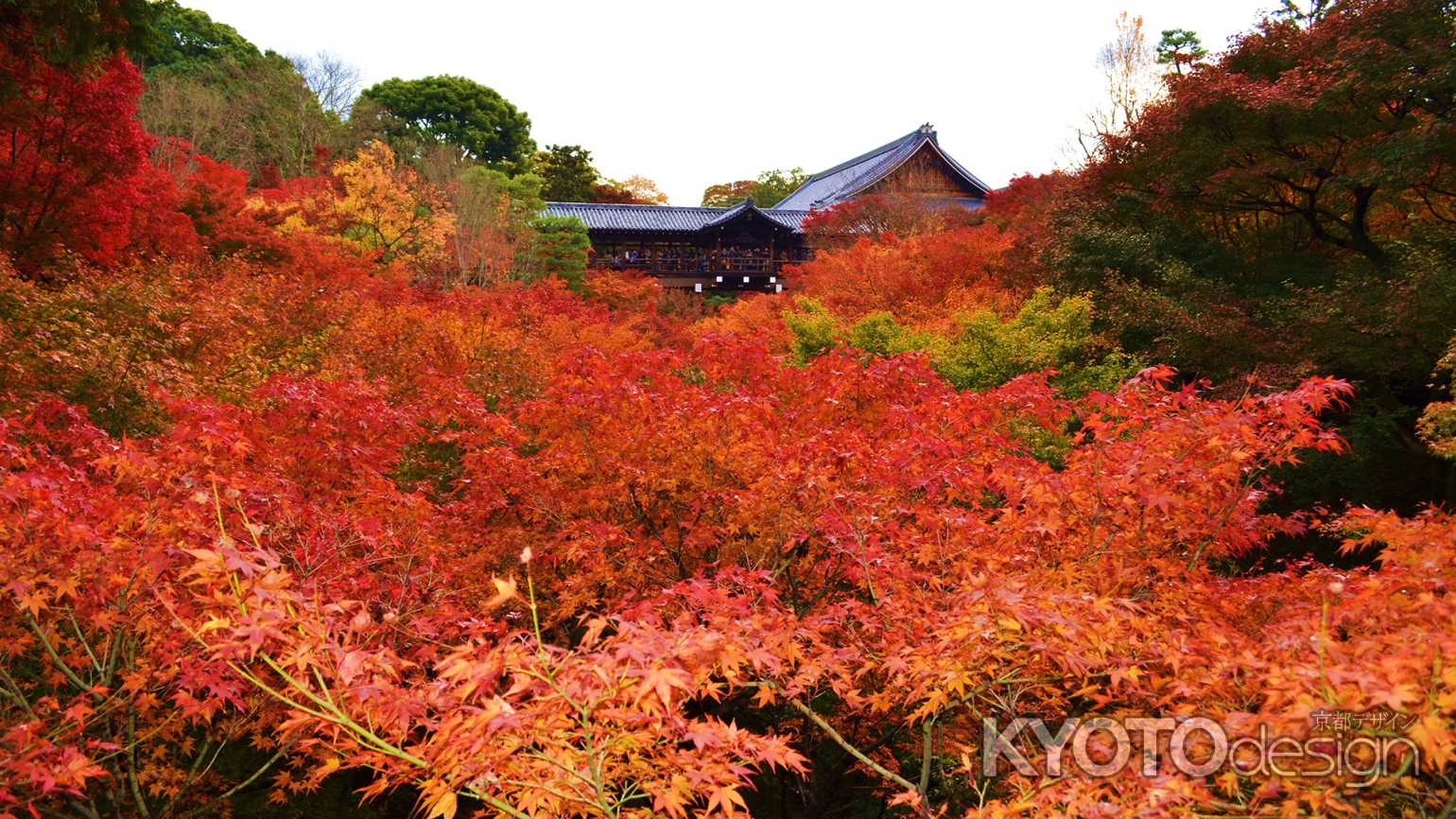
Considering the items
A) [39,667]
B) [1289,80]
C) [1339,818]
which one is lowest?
[39,667]

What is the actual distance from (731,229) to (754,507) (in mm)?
31039

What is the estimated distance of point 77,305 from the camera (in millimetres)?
8039

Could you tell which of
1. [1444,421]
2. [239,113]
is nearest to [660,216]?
[239,113]

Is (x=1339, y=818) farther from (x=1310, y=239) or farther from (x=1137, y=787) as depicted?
(x=1310, y=239)

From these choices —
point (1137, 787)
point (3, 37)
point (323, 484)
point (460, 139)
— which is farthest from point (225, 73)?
point (1137, 787)

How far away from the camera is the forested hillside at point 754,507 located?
2793 millimetres

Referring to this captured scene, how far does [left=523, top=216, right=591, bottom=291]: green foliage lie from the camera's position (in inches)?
991

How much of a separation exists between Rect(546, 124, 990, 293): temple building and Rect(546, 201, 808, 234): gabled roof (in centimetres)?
4

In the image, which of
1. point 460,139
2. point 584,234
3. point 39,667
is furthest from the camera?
point 460,139

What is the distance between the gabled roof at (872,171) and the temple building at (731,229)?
56mm

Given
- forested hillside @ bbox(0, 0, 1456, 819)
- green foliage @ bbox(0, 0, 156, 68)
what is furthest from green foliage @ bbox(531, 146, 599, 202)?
green foliage @ bbox(0, 0, 156, 68)

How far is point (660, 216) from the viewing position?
36906 mm

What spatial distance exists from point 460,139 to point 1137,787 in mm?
44389

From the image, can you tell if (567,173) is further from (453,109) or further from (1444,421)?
(1444,421)
